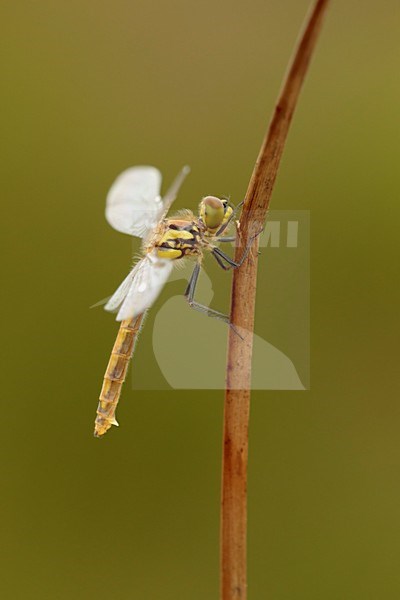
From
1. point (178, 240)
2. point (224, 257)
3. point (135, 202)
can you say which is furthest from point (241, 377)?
point (135, 202)

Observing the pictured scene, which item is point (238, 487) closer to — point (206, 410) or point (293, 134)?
point (206, 410)

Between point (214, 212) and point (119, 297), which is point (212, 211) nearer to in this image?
point (214, 212)

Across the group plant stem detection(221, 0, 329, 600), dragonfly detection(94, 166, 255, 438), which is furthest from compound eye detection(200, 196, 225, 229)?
plant stem detection(221, 0, 329, 600)

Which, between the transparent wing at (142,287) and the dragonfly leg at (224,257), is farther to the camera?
the transparent wing at (142,287)

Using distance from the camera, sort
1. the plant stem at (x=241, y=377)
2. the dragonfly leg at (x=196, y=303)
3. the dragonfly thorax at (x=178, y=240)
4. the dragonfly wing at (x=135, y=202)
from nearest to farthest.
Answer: the plant stem at (x=241, y=377) → the dragonfly leg at (x=196, y=303) → the dragonfly thorax at (x=178, y=240) → the dragonfly wing at (x=135, y=202)

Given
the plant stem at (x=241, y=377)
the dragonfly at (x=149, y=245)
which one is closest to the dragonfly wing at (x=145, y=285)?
the dragonfly at (x=149, y=245)

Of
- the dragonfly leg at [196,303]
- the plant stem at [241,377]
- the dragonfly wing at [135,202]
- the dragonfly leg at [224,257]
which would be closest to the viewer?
the plant stem at [241,377]

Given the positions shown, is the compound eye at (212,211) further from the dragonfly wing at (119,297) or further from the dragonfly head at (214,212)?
the dragonfly wing at (119,297)
